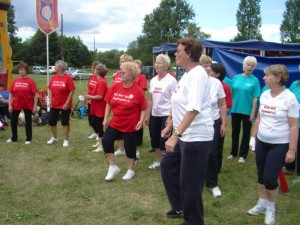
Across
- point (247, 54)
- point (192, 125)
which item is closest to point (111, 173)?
point (192, 125)

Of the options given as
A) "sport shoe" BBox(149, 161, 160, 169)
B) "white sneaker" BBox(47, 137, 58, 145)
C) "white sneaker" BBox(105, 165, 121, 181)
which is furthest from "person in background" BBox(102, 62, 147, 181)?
"white sneaker" BBox(47, 137, 58, 145)

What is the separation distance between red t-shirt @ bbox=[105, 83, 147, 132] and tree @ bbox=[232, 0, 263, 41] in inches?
2177

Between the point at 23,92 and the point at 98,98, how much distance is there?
1823 millimetres

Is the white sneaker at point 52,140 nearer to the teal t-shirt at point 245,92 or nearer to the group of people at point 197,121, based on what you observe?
the group of people at point 197,121

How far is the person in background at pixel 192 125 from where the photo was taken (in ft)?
9.27

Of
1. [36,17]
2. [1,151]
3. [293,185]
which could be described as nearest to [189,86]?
[293,185]

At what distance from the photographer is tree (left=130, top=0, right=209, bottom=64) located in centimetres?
5869

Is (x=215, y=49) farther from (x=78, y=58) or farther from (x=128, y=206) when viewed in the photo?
(x=78, y=58)

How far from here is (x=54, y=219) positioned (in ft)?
12.2

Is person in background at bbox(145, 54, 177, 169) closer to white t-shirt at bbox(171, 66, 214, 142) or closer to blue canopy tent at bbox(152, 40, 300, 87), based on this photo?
white t-shirt at bbox(171, 66, 214, 142)

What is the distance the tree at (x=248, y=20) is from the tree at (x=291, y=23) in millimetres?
4082

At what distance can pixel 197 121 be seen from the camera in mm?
2928

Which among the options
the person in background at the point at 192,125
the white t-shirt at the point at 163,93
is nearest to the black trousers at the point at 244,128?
the white t-shirt at the point at 163,93

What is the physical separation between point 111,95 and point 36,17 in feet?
22.8
